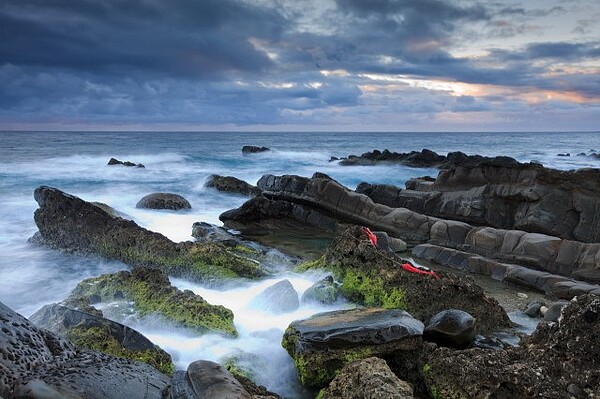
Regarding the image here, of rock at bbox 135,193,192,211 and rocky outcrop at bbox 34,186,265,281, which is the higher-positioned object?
rocky outcrop at bbox 34,186,265,281

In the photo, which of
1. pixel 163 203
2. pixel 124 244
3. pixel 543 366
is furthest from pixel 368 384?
pixel 163 203

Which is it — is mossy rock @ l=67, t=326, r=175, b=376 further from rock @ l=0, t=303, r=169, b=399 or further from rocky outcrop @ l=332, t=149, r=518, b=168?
rocky outcrop @ l=332, t=149, r=518, b=168

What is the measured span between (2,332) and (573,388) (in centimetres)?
425

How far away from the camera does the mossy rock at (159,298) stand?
6.52 meters

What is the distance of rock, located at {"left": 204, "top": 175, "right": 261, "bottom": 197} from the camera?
71.5 ft

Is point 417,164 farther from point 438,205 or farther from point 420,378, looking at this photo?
point 420,378

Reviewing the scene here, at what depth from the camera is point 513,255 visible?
1177 centimetres

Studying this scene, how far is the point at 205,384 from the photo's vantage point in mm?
3848

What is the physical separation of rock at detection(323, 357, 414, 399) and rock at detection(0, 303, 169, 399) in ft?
4.60

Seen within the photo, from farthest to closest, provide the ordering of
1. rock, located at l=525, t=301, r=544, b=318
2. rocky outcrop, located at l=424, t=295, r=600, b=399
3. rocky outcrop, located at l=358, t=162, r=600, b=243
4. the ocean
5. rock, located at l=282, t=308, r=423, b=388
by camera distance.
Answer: rocky outcrop, located at l=358, t=162, r=600, b=243
rock, located at l=525, t=301, r=544, b=318
the ocean
rock, located at l=282, t=308, r=423, b=388
rocky outcrop, located at l=424, t=295, r=600, b=399

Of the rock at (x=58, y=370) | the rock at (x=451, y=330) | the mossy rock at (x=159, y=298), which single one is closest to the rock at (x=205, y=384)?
the rock at (x=58, y=370)

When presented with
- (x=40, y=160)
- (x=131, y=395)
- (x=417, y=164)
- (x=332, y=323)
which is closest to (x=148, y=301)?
(x=332, y=323)

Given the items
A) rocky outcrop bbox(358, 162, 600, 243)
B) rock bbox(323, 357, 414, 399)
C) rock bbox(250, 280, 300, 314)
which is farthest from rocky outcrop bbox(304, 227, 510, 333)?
rocky outcrop bbox(358, 162, 600, 243)

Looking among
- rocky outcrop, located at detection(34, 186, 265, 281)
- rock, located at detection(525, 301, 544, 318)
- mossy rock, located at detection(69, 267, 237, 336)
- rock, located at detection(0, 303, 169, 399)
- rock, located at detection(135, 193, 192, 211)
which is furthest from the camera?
rock, located at detection(135, 193, 192, 211)
